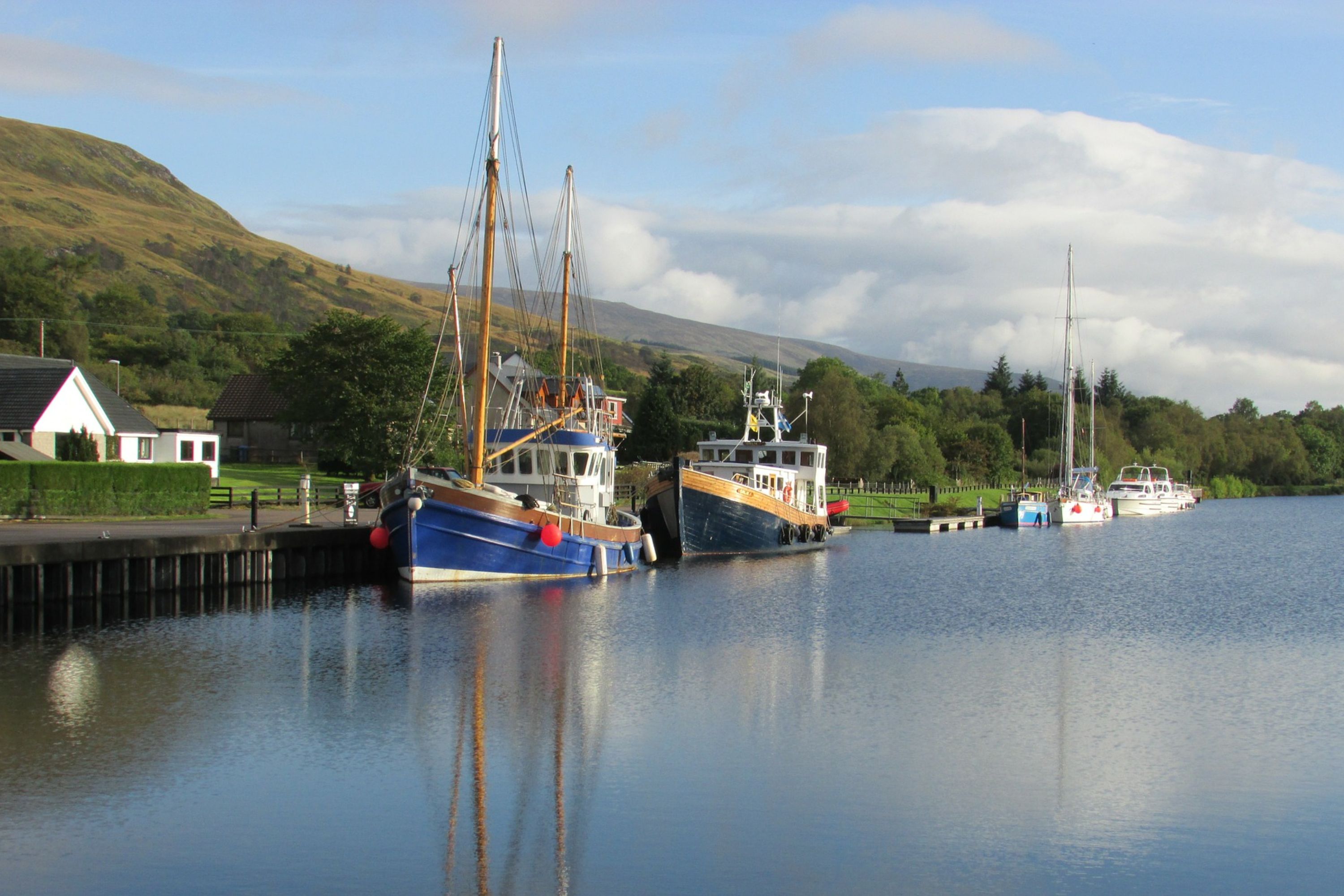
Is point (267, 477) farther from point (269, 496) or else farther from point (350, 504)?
point (350, 504)

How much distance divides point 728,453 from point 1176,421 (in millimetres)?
109673

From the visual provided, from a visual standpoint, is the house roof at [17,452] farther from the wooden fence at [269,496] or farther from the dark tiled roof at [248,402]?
the dark tiled roof at [248,402]

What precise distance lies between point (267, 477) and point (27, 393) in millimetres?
17869

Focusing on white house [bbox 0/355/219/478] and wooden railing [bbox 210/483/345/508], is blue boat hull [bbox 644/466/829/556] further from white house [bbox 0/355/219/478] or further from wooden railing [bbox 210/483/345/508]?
white house [bbox 0/355/219/478]

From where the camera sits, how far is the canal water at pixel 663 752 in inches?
540

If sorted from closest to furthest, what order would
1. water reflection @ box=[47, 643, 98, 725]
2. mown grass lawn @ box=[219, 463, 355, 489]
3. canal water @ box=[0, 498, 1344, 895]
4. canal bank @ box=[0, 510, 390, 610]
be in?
canal water @ box=[0, 498, 1344, 895]
water reflection @ box=[47, 643, 98, 725]
canal bank @ box=[0, 510, 390, 610]
mown grass lawn @ box=[219, 463, 355, 489]

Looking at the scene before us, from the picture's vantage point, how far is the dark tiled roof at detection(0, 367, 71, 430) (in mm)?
51469

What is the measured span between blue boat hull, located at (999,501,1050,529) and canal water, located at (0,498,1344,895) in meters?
44.9

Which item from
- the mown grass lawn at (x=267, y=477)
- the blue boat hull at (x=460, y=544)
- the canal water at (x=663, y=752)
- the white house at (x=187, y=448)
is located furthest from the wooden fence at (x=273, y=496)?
the canal water at (x=663, y=752)

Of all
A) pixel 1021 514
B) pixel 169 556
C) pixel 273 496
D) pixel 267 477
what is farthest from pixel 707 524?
pixel 1021 514

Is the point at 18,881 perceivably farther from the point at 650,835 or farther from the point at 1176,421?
the point at 1176,421

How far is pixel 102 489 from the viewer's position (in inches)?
1624

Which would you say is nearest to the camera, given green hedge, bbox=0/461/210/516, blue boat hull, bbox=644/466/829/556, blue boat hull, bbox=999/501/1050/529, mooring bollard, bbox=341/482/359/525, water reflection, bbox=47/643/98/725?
water reflection, bbox=47/643/98/725

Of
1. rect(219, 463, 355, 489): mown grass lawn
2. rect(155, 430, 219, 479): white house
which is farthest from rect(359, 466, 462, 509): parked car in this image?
rect(155, 430, 219, 479): white house
